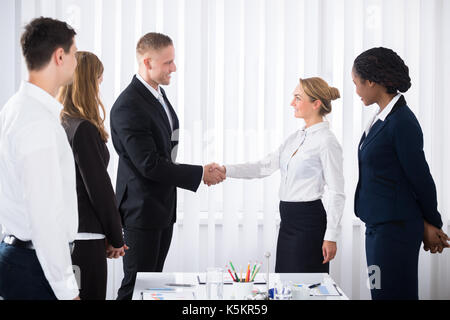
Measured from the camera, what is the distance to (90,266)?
187 cm

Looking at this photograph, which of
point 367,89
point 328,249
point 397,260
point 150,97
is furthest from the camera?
point 150,97

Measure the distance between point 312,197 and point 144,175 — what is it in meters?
0.79

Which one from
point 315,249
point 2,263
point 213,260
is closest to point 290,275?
point 315,249

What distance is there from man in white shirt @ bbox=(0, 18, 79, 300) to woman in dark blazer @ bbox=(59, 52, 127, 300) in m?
0.40

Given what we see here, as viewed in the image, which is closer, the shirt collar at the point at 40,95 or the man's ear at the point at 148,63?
the shirt collar at the point at 40,95

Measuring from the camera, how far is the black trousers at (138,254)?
230 cm

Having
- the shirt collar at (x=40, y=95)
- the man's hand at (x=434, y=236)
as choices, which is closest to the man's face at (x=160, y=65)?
the shirt collar at (x=40, y=95)

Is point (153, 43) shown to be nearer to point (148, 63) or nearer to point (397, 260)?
point (148, 63)

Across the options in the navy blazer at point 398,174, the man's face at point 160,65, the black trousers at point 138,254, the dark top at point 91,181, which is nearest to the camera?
the dark top at point 91,181

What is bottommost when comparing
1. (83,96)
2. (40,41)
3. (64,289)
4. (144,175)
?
(64,289)

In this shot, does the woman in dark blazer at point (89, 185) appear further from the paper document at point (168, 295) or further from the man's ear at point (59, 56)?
the man's ear at point (59, 56)

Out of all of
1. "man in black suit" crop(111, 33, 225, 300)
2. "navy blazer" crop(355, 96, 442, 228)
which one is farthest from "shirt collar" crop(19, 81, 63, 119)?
"navy blazer" crop(355, 96, 442, 228)

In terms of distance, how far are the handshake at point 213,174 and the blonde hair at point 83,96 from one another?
919mm

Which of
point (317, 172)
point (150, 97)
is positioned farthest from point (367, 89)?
point (150, 97)
